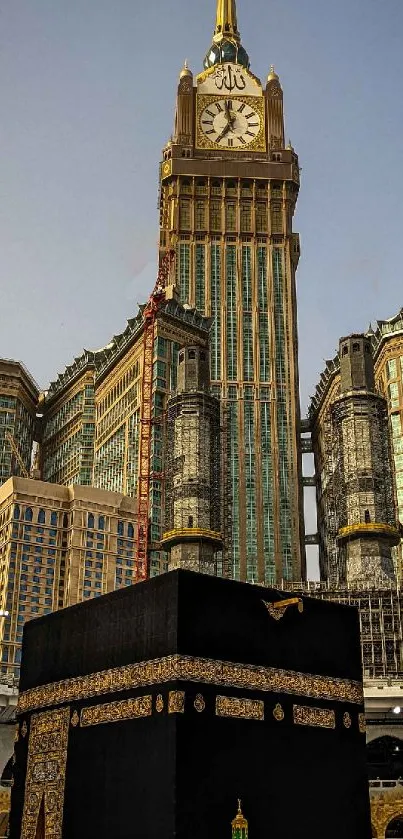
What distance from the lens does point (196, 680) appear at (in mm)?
22047

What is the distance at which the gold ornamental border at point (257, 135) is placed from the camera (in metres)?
109

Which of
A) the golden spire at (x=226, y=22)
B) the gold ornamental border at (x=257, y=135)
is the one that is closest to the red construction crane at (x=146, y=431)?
the gold ornamental border at (x=257, y=135)

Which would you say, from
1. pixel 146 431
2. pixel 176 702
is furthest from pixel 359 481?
pixel 176 702

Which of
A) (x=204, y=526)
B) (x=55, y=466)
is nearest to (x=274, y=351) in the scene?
(x=204, y=526)

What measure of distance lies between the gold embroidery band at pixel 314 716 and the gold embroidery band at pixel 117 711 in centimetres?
369

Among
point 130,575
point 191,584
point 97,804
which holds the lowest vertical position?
point 97,804

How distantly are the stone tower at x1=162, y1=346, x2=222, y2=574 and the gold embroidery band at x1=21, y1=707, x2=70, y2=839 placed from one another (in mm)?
52374

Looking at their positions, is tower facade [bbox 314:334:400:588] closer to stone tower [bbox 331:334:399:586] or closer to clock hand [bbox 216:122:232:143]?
stone tower [bbox 331:334:399:586]

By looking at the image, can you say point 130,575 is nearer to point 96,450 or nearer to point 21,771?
point 96,450

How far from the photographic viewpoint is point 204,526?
81.3m

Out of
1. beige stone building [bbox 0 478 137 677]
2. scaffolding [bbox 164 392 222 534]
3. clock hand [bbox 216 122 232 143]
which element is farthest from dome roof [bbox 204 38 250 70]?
beige stone building [bbox 0 478 137 677]

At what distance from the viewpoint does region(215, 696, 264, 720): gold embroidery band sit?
22281mm

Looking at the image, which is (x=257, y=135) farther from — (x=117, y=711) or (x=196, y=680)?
(x=196, y=680)

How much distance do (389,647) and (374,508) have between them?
35.0ft
